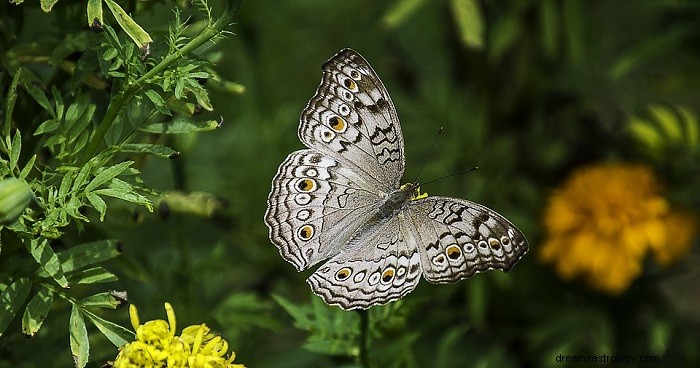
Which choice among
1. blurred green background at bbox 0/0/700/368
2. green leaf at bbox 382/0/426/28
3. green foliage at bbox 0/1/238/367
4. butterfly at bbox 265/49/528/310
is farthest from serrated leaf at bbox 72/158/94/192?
green leaf at bbox 382/0/426/28

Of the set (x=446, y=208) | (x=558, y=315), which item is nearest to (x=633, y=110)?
(x=558, y=315)

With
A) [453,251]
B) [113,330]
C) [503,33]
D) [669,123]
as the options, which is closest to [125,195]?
[113,330]

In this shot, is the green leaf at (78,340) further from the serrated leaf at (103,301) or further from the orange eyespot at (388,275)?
the orange eyespot at (388,275)

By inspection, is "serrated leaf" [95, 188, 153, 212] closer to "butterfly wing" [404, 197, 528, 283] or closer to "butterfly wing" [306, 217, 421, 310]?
"butterfly wing" [306, 217, 421, 310]

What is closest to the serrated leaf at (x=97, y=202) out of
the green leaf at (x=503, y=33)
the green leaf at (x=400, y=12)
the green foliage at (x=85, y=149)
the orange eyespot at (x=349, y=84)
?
the green foliage at (x=85, y=149)

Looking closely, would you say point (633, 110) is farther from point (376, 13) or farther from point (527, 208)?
point (376, 13)
